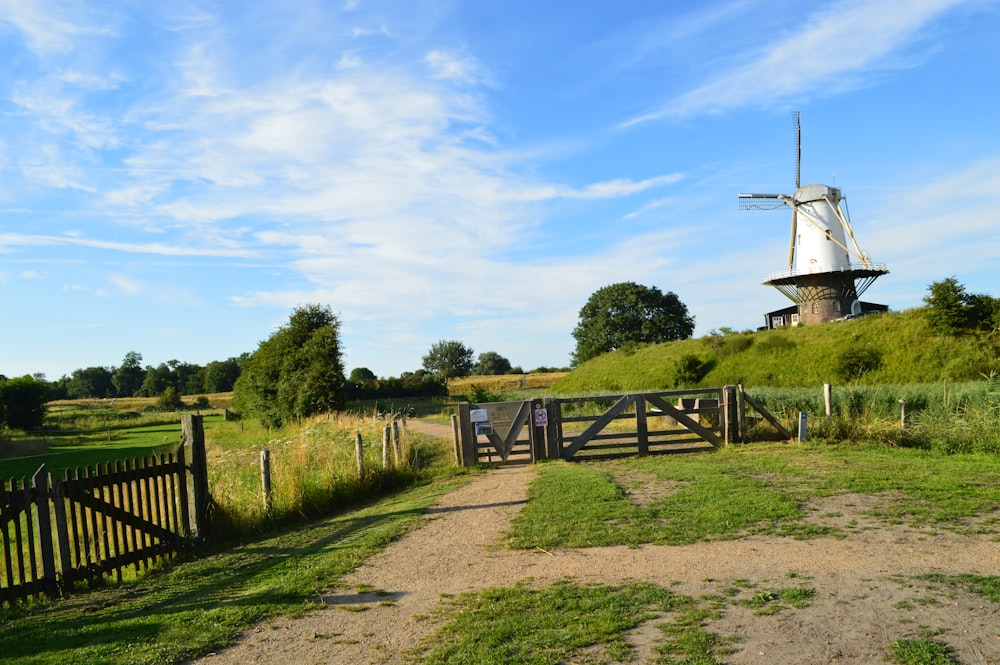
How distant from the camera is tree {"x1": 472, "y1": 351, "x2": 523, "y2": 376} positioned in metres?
119

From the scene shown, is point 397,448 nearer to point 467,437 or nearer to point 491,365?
point 467,437

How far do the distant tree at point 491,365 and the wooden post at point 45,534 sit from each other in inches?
4290

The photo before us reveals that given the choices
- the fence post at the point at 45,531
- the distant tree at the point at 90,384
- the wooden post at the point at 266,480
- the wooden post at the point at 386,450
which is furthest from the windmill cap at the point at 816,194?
the distant tree at the point at 90,384

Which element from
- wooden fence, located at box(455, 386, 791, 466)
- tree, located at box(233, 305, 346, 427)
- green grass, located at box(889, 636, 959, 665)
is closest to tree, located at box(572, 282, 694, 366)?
tree, located at box(233, 305, 346, 427)

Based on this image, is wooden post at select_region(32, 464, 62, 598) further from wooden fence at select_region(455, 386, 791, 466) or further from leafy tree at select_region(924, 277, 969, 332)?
leafy tree at select_region(924, 277, 969, 332)

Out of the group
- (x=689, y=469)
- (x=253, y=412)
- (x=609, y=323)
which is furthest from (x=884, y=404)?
(x=609, y=323)

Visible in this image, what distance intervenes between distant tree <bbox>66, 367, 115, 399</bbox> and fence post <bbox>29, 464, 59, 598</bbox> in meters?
116

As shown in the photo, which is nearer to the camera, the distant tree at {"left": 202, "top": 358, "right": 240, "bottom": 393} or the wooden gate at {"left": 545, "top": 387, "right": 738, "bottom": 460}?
the wooden gate at {"left": 545, "top": 387, "right": 738, "bottom": 460}

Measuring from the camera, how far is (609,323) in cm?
7319

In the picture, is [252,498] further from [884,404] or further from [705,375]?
[705,375]

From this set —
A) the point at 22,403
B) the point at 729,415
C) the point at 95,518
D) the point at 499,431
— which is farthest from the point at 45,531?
the point at 22,403

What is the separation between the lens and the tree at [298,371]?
29016mm

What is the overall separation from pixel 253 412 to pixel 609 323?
153ft

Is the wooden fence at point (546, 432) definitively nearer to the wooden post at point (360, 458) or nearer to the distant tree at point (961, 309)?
the wooden post at point (360, 458)
